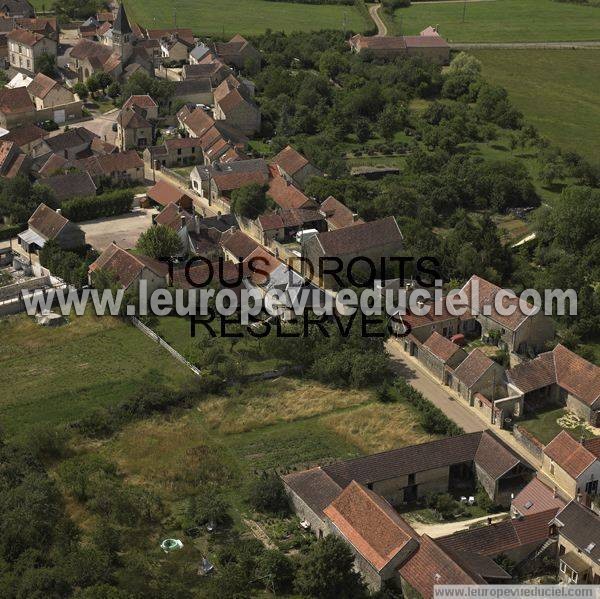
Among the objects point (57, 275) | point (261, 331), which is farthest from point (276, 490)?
point (57, 275)

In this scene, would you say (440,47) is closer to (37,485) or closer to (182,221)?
(182,221)

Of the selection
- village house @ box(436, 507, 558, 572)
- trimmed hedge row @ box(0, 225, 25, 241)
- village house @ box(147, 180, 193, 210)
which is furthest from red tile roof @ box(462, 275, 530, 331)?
trimmed hedge row @ box(0, 225, 25, 241)

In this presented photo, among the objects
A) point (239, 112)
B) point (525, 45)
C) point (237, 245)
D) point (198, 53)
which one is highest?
point (198, 53)

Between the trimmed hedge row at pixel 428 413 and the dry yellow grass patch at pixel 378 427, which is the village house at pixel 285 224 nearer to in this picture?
the trimmed hedge row at pixel 428 413

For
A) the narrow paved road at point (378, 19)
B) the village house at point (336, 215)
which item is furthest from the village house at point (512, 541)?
the narrow paved road at point (378, 19)

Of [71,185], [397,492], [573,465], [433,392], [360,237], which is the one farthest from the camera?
[71,185]

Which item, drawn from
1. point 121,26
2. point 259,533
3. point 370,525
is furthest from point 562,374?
point 121,26

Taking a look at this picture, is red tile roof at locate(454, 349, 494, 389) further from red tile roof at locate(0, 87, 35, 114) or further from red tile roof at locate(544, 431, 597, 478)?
red tile roof at locate(0, 87, 35, 114)

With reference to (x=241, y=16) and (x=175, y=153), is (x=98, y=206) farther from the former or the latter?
(x=241, y=16)
